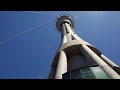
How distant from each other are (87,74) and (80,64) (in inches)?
333

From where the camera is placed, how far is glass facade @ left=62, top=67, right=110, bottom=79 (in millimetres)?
22378

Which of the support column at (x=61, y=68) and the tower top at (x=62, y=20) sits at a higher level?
the tower top at (x=62, y=20)

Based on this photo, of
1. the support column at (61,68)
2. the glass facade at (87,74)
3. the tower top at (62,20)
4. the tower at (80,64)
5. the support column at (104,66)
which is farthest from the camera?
the tower top at (62,20)

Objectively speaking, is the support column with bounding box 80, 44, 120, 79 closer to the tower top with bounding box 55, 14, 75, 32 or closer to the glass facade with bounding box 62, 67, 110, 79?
the glass facade with bounding box 62, 67, 110, 79

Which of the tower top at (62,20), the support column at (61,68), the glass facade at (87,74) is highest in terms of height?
the tower top at (62,20)

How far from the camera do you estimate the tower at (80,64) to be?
902 inches

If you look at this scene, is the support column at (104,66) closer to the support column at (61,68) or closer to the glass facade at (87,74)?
the glass facade at (87,74)

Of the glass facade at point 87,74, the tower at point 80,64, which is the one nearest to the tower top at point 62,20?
the tower at point 80,64
